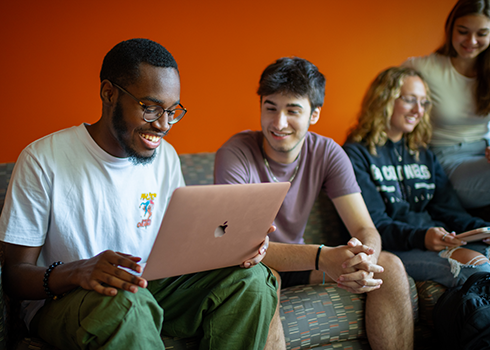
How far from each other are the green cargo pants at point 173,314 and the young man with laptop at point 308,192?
0.90 feet

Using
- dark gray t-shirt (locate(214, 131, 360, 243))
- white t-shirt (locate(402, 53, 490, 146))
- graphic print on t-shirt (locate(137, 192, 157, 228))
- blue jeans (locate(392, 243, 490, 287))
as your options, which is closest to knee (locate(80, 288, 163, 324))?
graphic print on t-shirt (locate(137, 192, 157, 228))

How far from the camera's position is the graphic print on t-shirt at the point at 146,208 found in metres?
1.28

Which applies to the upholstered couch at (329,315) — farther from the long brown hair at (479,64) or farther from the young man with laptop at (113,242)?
the long brown hair at (479,64)

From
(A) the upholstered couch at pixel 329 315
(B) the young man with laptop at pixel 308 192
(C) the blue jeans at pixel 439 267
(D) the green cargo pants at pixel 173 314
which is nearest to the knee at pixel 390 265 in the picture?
(B) the young man with laptop at pixel 308 192

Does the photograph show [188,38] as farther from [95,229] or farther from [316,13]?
[95,229]

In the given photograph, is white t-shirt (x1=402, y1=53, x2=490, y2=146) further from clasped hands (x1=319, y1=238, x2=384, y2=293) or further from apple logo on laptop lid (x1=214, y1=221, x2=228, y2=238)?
apple logo on laptop lid (x1=214, y1=221, x2=228, y2=238)

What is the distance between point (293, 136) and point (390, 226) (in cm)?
63

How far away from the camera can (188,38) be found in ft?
7.12

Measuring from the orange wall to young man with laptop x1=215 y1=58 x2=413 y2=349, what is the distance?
2.35 ft

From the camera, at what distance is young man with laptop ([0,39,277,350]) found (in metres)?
0.91

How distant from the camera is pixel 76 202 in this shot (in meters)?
1.15

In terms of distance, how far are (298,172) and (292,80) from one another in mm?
386

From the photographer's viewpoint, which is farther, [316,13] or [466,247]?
[316,13]

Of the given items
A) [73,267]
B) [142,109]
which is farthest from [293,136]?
[73,267]
